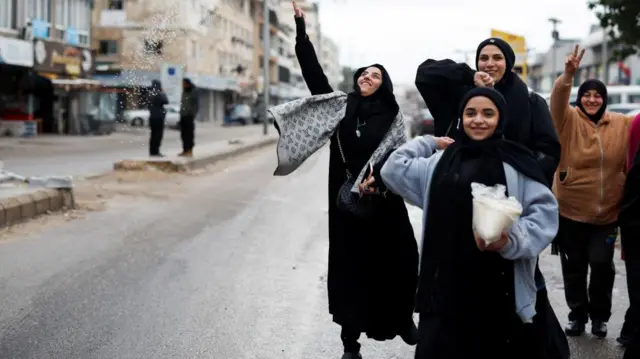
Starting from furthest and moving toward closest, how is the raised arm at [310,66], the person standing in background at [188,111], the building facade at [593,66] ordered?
the building facade at [593,66] → the person standing in background at [188,111] → the raised arm at [310,66]

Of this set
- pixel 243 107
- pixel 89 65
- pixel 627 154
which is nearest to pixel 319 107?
pixel 627 154

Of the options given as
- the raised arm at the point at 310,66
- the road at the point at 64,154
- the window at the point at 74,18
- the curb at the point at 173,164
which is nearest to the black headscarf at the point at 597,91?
the raised arm at the point at 310,66

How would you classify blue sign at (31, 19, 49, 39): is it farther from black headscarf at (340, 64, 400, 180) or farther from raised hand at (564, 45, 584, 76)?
raised hand at (564, 45, 584, 76)

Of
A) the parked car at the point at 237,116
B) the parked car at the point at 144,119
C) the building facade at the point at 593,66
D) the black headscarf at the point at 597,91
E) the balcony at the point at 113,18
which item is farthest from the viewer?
the parked car at the point at 237,116

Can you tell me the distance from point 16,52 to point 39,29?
3.19m

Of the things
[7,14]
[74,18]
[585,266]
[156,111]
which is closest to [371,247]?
[585,266]

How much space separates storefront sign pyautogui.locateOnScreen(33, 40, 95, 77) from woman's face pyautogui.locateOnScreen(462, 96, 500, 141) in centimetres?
3157

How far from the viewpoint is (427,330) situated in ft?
12.2

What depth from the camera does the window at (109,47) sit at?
57.8m

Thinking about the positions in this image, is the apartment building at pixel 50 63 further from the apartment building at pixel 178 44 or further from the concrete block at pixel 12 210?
the concrete block at pixel 12 210

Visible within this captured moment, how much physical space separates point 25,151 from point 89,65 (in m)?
14.8

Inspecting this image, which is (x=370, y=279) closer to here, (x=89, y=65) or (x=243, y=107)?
(x=89, y=65)

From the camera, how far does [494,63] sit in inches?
180

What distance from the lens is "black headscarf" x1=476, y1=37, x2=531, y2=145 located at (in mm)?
4500
